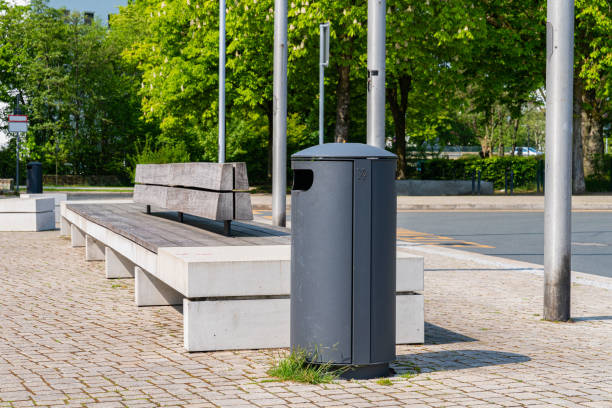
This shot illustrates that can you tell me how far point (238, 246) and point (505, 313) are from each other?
260cm

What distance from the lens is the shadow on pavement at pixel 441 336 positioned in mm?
6445

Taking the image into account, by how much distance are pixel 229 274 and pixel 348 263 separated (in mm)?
1058

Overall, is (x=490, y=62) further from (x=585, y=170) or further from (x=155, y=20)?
(x=155, y=20)

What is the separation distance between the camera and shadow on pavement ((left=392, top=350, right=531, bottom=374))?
18.1ft

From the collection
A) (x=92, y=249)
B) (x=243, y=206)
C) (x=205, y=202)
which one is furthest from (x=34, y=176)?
(x=243, y=206)

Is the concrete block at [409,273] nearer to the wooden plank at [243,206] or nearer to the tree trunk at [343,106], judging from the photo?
the wooden plank at [243,206]

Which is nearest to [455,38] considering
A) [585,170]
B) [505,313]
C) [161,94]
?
[585,170]

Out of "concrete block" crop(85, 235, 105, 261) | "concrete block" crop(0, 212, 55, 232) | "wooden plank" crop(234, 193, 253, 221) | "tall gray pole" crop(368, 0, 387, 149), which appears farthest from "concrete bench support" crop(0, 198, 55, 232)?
"wooden plank" crop(234, 193, 253, 221)

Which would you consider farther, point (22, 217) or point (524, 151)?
point (524, 151)

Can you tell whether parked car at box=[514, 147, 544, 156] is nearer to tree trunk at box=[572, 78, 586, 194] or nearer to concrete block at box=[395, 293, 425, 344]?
tree trunk at box=[572, 78, 586, 194]

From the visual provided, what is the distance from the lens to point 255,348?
6043mm

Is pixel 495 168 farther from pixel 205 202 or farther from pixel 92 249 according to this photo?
pixel 205 202

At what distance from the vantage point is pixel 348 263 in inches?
200

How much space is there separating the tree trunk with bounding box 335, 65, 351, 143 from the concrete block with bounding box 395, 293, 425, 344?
25226mm
